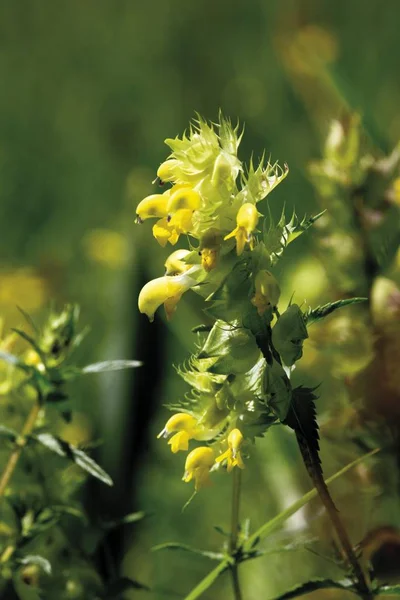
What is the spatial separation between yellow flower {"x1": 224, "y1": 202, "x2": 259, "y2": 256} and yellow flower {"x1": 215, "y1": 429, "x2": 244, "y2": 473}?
109mm

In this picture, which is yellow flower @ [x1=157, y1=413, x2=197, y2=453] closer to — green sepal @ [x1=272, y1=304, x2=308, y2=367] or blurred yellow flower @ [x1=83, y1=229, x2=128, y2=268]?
green sepal @ [x1=272, y1=304, x2=308, y2=367]

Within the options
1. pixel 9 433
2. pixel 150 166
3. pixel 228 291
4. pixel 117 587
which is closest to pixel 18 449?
pixel 9 433

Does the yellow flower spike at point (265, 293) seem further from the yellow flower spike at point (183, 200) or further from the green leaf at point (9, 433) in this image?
the green leaf at point (9, 433)

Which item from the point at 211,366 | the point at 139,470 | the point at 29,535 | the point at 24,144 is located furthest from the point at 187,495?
the point at 24,144

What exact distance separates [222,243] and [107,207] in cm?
144

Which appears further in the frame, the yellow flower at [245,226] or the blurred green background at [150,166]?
the blurred green background at [150,166]

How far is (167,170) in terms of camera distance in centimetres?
51

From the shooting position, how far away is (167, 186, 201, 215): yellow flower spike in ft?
1.56

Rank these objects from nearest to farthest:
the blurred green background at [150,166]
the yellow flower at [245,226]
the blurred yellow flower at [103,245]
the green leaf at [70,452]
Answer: the yellow flower at [245,226] → the green leaf at [70,452] → the blurred green background at [150,166] → the blurred yellow flower at [103,245]

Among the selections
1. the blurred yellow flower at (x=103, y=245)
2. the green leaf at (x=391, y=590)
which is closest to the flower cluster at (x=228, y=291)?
the green leaf at (x=391, y=590)

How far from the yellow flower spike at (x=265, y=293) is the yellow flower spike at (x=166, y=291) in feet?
0.17

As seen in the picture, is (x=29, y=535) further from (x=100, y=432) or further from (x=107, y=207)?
(x=107, y=207)

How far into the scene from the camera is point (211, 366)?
1.61 feet

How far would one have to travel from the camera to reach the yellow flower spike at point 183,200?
475 millimetres
